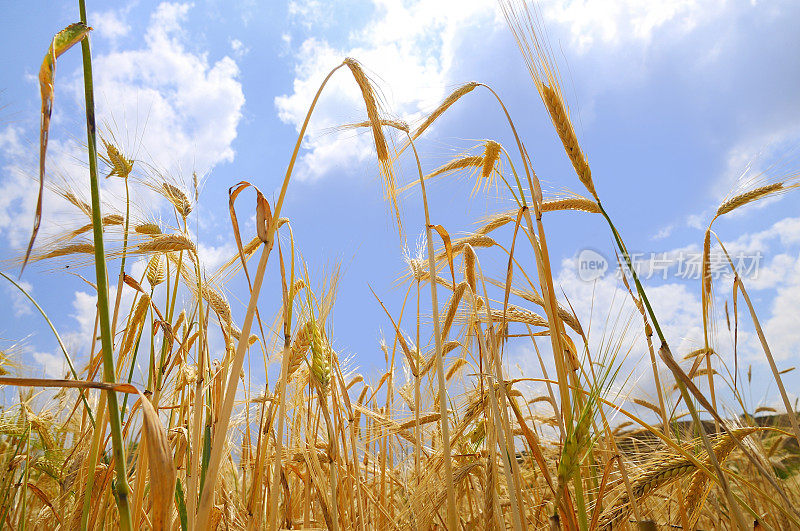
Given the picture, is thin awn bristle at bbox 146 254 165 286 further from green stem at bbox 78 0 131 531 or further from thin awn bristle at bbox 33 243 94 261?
green stem at bbox 78 0 131 531

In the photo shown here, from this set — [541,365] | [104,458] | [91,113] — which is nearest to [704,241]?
[541,365]

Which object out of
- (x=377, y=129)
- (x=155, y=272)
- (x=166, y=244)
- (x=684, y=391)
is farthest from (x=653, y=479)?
(x=155, y=272)

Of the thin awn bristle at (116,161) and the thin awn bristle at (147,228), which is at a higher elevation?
the thin awn bristle at (116,161)

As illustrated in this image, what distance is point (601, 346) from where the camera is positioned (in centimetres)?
158

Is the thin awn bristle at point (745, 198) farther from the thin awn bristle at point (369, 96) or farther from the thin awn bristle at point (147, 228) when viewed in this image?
the thin awn bristle at point (147, 228)

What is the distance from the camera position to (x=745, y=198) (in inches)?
86.2

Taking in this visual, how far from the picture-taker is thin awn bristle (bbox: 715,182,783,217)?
7.18 ft

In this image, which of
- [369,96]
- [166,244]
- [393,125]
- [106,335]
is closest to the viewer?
[106,335]

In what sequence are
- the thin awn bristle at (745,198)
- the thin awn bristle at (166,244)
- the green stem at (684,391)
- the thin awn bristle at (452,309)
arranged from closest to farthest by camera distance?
the green stem at (684,391) < the thin awn bristle at (166,244) < the thin awn bristle at (452,309) < the thin awn bristle at (745,198)

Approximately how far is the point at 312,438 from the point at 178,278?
818 mm

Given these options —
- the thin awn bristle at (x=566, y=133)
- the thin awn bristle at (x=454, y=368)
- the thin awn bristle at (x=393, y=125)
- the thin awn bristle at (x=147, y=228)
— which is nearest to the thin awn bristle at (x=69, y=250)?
the thin awn bristle at (x=147, y=228)

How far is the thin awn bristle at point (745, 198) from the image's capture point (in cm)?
219

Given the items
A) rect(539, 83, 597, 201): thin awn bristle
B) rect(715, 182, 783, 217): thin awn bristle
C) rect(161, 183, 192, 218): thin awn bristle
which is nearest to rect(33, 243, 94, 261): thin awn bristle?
rect(161, 183, 192, 218): thin awn bristle

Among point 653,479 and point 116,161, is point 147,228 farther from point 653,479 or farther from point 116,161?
point 653,479
